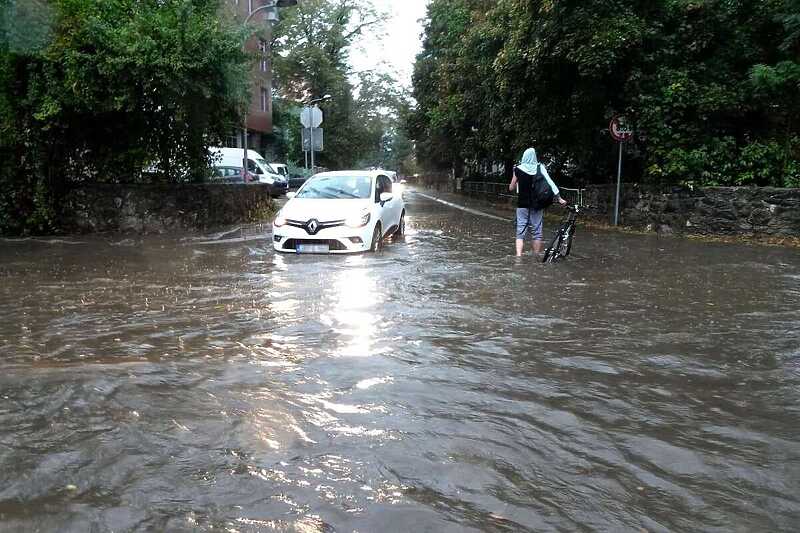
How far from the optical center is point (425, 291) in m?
7.83

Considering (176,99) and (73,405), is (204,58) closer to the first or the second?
(176,99)

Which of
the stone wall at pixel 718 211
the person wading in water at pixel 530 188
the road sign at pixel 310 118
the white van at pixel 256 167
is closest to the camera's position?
the person wading in water at pixel 530 188

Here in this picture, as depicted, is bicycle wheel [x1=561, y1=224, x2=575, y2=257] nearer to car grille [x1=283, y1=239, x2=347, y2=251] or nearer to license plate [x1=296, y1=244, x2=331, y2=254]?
car grille [x1=283, y1=239, x2=347, y2=251]

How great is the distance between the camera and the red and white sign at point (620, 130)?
15.2m

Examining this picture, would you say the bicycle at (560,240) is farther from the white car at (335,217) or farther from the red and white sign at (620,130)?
the red and white sign at (620,130)

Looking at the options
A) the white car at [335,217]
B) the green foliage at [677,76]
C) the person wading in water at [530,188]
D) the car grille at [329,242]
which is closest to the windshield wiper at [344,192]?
the white car at [335,217]

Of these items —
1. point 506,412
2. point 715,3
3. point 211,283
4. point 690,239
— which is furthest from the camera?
point 715,3

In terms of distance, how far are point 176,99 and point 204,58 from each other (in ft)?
3.63

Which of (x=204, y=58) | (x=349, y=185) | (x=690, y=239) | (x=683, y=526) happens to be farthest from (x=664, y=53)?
(x=683, y=526)

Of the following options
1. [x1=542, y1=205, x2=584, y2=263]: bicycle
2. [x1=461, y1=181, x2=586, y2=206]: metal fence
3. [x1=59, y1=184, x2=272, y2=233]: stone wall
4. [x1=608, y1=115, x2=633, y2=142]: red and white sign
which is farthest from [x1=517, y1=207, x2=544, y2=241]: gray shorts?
[x1=461, y1=181, x2=586, y2=206]: metal fence

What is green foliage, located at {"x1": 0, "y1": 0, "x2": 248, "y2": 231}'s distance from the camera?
11.9 m

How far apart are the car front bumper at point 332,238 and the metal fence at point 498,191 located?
33.4 feet

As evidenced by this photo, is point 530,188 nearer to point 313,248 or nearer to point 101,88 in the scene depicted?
point 313,248

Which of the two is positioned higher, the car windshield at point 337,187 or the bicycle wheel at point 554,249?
the car windshield at point 337,187
